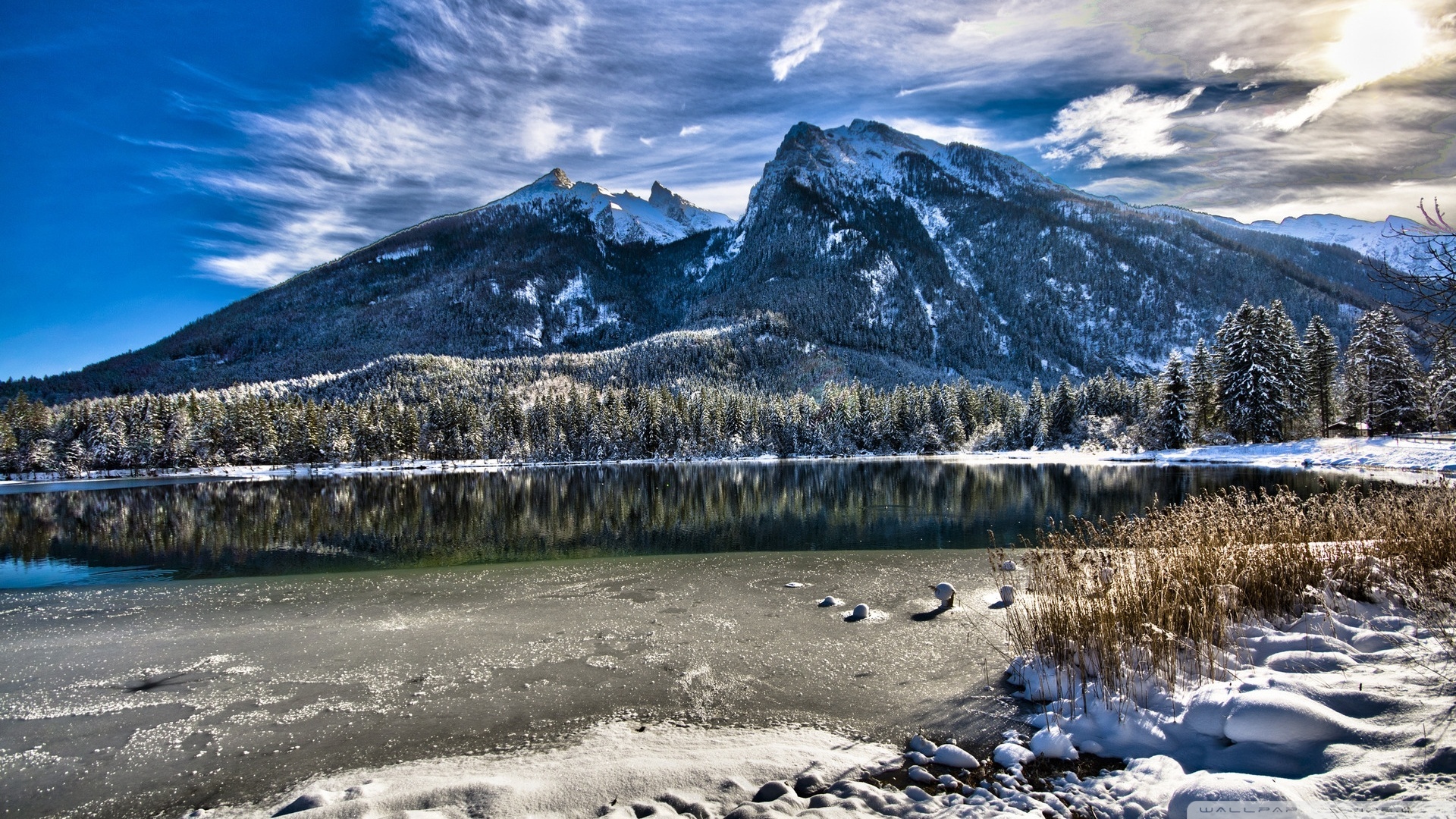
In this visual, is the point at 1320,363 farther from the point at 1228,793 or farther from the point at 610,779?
the point at 610,779

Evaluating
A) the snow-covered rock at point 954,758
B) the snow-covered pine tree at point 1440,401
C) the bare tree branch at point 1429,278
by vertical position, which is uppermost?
the bare tree branch at point 1429,278

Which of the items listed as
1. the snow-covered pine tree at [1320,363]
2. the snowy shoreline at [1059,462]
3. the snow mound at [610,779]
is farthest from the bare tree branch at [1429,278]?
the snow-covered pine tree at [1320,363]

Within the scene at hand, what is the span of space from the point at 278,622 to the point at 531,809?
38.9 feet

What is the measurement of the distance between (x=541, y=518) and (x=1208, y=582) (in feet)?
107

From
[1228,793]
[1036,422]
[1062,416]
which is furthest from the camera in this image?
[1036,422]

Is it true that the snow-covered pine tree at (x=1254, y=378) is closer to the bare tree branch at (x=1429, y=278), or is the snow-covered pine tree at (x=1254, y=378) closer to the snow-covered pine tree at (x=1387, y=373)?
the snow-covered pine tree at (x=1387, y=373)

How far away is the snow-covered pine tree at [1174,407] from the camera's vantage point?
220 feet

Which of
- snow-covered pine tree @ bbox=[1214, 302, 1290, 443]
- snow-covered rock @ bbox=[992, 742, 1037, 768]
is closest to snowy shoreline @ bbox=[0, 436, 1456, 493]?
snow-covered pine tree @ bbox=[1214, 302, 1290, 443]

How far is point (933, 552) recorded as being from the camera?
68.9 feet

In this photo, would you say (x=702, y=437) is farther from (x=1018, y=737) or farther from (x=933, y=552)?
(x=1018, y=737)

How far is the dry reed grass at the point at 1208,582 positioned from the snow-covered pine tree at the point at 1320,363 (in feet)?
203

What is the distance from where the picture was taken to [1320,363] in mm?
58906

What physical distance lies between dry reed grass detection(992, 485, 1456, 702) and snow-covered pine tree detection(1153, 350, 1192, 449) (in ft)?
211

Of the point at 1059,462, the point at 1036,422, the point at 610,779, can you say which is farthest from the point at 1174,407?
the point at 610,779
